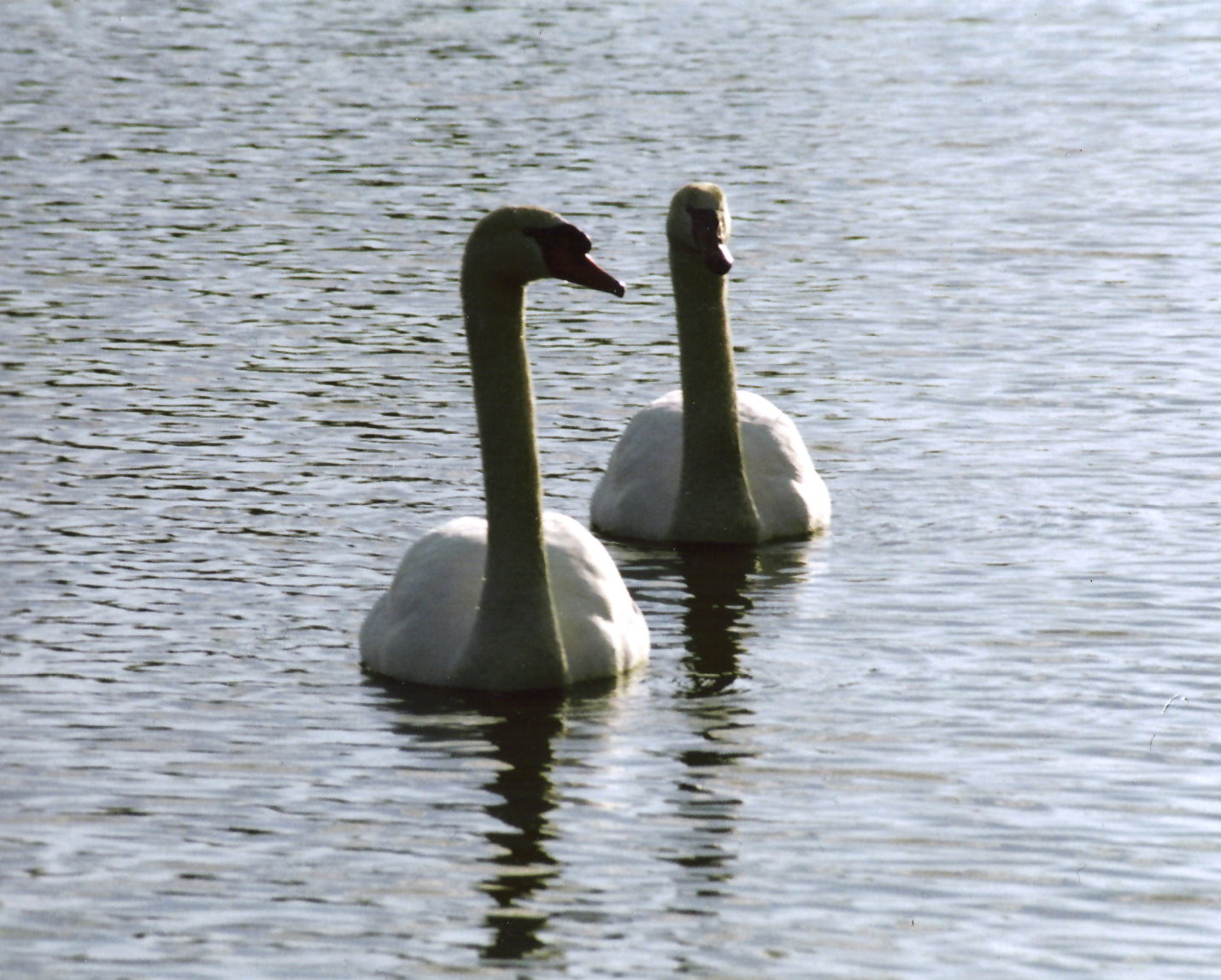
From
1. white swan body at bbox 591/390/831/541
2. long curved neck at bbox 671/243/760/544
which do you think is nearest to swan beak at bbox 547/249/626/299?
long curved neck at bbox 671/243/760/544

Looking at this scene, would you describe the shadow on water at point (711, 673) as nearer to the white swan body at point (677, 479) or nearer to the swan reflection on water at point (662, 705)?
the swan reflection on water at point (662, 705)

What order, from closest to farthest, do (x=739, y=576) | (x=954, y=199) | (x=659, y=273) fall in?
1. (x=739, y=576)
2. (x=659, y=273)
3. (x=954, y=199)

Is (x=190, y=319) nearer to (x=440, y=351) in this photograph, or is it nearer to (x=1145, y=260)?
(x=440, y=351)

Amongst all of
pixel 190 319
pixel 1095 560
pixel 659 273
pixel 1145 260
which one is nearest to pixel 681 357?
pixel 1095 560

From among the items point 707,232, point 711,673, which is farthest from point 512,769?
point 707,232

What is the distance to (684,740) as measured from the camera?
10.4 meters

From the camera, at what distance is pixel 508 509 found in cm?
1076

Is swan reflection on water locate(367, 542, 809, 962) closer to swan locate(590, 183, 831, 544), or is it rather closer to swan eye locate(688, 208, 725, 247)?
swan locate(590, 183, 831, 544)

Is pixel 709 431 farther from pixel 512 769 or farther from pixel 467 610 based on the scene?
pixel 512 769

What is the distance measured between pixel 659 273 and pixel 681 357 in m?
8.54

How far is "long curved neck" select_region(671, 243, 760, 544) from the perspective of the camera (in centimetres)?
1369

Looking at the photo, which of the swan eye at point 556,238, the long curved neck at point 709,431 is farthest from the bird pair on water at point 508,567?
the long curved neck at point 709,431

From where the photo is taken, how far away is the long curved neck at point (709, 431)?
13.7m

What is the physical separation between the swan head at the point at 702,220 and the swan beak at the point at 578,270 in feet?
8.54
